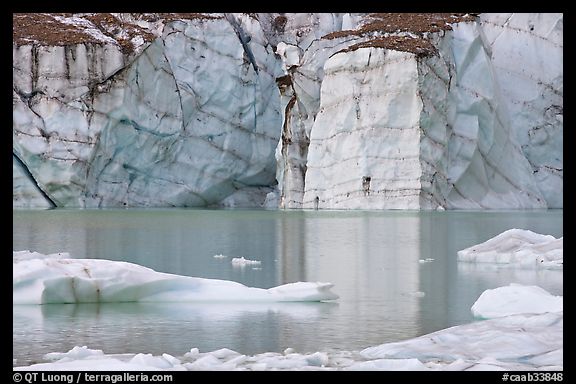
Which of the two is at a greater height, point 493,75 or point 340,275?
point 493,75

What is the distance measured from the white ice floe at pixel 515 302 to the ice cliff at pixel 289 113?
2765cm

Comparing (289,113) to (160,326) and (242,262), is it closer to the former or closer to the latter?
(242,262)

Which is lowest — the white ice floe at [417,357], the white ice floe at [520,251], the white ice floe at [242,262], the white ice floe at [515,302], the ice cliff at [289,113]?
the white ice floe at [417,357]

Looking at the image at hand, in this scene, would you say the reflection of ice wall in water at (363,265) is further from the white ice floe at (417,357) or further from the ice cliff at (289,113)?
the ice cliff at (289,113)

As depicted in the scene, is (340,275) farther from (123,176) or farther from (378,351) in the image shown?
(123,176)

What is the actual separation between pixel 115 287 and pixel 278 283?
9.52ft

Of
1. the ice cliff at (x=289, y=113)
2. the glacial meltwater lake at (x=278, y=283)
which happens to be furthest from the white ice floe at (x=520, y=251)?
the ice cliff at (x=289, y=113)

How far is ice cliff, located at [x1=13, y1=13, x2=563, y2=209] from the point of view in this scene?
37.9 m

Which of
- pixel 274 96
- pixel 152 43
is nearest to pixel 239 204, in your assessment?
pixel 274 96

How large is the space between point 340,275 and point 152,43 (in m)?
29.2

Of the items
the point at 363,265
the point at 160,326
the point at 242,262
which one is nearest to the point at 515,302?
the point at 160,326

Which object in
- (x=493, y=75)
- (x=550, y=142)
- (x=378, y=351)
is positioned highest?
(x=493, y=75)

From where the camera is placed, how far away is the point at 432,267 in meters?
14.1

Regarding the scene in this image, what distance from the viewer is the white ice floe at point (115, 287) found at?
30.6ft
